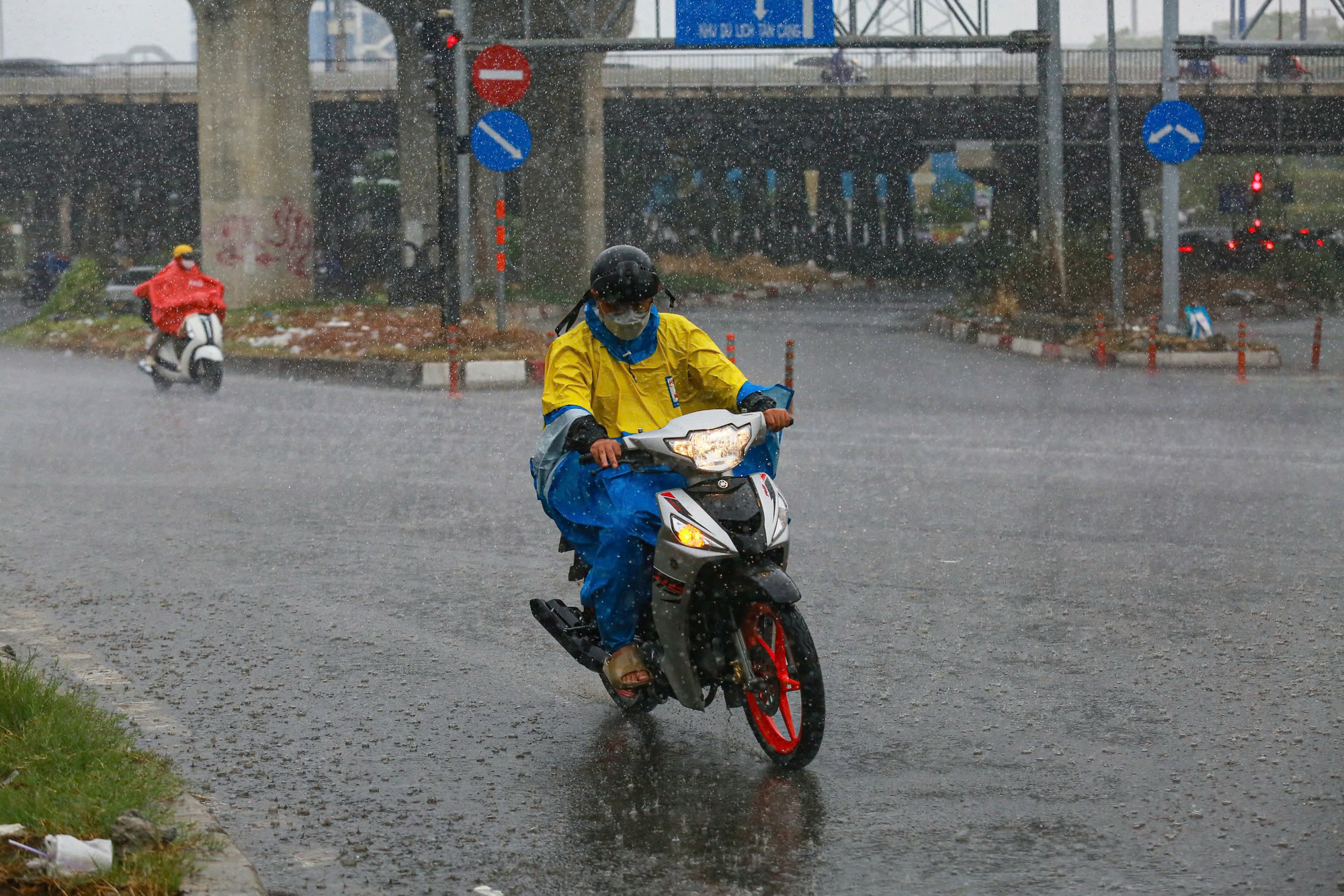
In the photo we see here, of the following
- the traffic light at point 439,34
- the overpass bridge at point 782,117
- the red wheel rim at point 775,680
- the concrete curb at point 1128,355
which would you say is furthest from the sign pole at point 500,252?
the overpass bridge at point 782,117

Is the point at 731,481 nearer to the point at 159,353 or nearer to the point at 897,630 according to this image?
the point at 897,630

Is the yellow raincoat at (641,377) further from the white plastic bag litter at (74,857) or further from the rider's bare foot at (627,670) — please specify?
the white plastic bag litter at (74,857)

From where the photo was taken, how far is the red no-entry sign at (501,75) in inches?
827

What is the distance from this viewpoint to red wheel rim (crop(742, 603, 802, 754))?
16.9 feet

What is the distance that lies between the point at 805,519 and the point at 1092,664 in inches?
142

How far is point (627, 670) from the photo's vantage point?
214 inches

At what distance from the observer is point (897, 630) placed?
7113 mm

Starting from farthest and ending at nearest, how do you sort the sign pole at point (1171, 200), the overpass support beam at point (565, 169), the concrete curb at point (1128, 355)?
the overpass support beam at point (565, 169)
the sign pole at point (1171, 200)
the concrete curb at point (1128, 355)

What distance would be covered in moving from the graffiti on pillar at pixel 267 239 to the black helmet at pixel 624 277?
2821cm

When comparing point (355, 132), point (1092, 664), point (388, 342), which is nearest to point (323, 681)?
point (1092, 664)

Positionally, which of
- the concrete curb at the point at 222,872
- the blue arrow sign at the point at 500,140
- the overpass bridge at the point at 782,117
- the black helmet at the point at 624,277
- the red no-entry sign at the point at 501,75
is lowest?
the concrete curb at the point at 222,872

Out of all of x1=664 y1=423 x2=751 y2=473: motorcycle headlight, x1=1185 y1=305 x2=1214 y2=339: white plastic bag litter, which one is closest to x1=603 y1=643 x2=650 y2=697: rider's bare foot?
x1=664 y1=423 x2=751 y2=473: motorcycle headlight

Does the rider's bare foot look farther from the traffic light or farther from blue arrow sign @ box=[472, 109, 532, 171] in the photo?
the traffic light

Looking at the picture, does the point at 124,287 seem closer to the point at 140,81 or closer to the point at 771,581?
the point at 140,81
